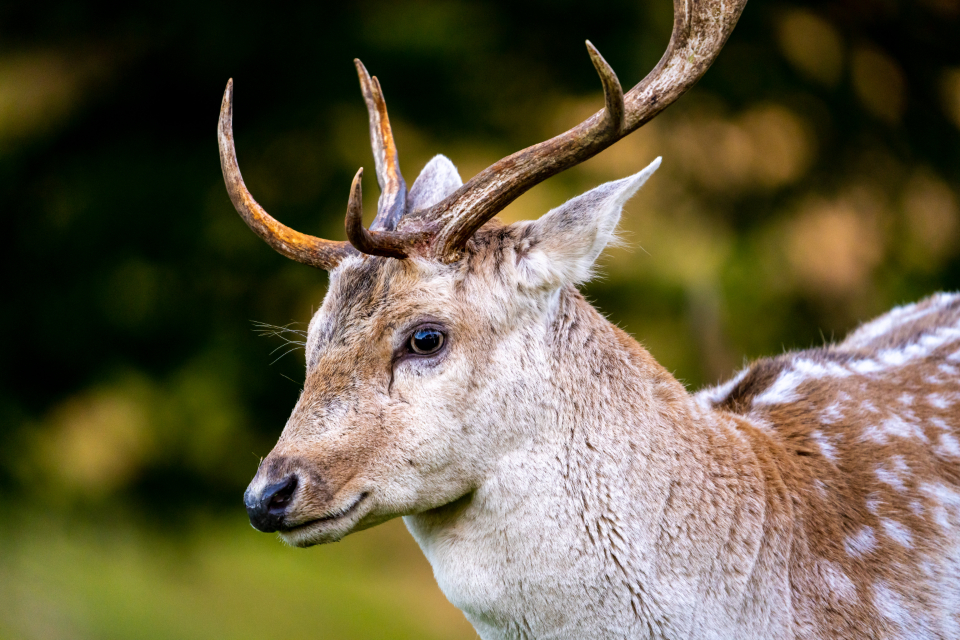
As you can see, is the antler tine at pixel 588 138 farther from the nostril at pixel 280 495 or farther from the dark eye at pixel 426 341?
the nostril at pixel 280 495

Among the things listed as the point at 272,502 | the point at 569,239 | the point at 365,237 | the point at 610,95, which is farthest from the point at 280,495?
the point at 610,95

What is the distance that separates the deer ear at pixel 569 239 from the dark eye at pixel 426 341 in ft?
1.09

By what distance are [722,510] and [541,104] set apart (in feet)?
19.5

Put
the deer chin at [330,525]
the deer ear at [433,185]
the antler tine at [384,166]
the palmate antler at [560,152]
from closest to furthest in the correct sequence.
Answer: the deer chin at [330,525], the palmate antler at [560,152], the antler tine at [384,166], the deer ear at [433,185]

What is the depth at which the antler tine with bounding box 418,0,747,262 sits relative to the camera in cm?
293

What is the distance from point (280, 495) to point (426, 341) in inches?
24.4

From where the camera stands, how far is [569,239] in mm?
3057

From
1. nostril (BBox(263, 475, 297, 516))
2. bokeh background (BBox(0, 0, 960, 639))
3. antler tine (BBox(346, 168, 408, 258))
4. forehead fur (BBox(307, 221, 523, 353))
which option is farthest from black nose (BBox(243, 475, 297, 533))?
bokeh background (BBox(0, 0, 960, 639))

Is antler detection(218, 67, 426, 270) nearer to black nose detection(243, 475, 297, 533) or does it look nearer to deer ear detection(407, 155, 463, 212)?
deer ear detection(407, 155, 463, 212)

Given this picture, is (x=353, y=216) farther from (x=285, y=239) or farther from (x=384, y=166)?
(x=384, y=166)

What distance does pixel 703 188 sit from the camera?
8383 mm

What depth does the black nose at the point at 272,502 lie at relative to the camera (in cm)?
276

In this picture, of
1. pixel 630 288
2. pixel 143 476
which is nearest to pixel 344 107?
pixel 630 288

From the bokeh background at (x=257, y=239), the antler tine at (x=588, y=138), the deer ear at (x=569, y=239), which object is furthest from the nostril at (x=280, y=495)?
the bokeh background at (x=257, y=239)
